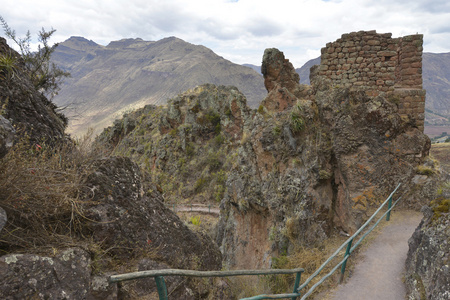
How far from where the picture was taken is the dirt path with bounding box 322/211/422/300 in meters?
5.27

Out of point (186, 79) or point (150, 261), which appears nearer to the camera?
point (150, 261)

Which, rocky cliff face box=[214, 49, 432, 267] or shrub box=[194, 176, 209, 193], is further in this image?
shrub box=[194, 176, 209, 193]

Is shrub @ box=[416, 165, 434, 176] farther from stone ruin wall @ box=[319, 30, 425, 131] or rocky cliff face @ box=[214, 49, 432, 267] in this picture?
stone ruin wall @ box=[319, 30, 425, 131]

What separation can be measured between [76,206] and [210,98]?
2774cm

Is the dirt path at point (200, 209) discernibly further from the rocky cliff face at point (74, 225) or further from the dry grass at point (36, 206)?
the dry grass at point (36, 206)

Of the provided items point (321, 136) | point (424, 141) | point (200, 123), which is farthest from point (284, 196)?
point (200, 123)

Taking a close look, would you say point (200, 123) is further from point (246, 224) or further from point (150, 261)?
point (150, 261)

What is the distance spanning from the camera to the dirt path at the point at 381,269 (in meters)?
5.27

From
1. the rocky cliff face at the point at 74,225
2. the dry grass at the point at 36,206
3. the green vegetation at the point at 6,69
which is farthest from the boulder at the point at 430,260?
the green vegetation at the point at 6,69

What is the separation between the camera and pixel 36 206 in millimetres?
3477

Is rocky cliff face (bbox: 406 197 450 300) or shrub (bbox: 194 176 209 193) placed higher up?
rocky cliff face (bbox: 406 197 450 300)

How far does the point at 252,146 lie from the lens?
11391 millimetres

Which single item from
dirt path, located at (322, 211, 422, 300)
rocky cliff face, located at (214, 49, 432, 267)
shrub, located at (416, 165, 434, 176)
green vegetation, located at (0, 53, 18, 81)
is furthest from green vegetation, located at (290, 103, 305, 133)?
green vegetation, located at (0, 53, 18, 81)

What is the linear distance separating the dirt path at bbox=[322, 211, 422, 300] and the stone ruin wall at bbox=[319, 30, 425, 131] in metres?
4.83
